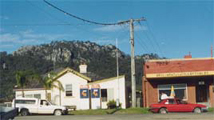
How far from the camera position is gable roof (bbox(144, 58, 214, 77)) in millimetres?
38125

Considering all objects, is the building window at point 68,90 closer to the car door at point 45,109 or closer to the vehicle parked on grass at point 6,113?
the car door at point 45,109

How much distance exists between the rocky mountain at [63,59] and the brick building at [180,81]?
43.4 meters

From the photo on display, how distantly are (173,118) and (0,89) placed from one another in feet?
211

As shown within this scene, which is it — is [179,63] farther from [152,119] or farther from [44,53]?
[44,53]

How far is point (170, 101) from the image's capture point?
31797 mm

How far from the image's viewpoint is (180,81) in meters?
39.2

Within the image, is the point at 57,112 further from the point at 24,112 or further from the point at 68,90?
the point at 68,90

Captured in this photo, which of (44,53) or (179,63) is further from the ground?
(44,53)

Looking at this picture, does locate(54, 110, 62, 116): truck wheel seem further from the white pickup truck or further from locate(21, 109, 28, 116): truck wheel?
locate(21, 109, 28, 116): truck wheel

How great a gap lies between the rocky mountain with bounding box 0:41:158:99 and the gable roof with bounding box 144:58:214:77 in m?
43.7

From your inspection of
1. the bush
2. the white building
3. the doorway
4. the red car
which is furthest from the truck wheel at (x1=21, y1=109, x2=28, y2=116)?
the doorway

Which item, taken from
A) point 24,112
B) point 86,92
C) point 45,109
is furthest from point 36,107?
point 86,92

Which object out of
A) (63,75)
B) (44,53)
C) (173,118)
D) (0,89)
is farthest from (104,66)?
(173,118)

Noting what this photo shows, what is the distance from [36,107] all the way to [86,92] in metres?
9.45
